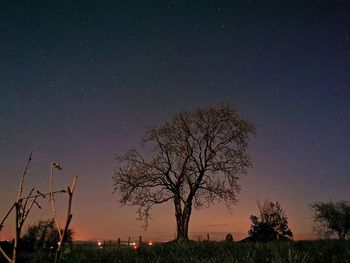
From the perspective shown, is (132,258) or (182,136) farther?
(182,136)

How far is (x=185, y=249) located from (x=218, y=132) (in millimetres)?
34963

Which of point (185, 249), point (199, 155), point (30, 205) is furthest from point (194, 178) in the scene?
point (30, 205)

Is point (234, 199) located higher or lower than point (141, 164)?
lower

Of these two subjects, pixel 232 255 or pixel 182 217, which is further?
pixel 182 217

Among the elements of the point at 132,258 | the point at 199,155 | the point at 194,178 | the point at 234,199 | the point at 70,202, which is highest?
the point at 199,155

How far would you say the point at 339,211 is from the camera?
2766 inches

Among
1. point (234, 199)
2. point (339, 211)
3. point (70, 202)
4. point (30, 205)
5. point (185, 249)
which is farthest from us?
point (339, 211)

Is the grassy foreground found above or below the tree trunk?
below

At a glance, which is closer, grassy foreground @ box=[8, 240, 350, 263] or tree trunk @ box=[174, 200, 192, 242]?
grassy foreground @ box=[8, 240, 350, 263]

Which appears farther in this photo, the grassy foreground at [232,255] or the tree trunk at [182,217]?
the tree trunk at [182,217]

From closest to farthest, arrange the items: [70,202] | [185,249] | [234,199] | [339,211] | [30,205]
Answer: [70,202] → [30,205] → [185,249] → [234,199] → [339,211]

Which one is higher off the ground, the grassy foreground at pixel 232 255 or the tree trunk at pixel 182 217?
the tree trunk at pixel 182 217

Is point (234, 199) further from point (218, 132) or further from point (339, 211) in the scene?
point (339, 211)

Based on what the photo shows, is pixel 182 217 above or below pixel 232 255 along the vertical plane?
above
